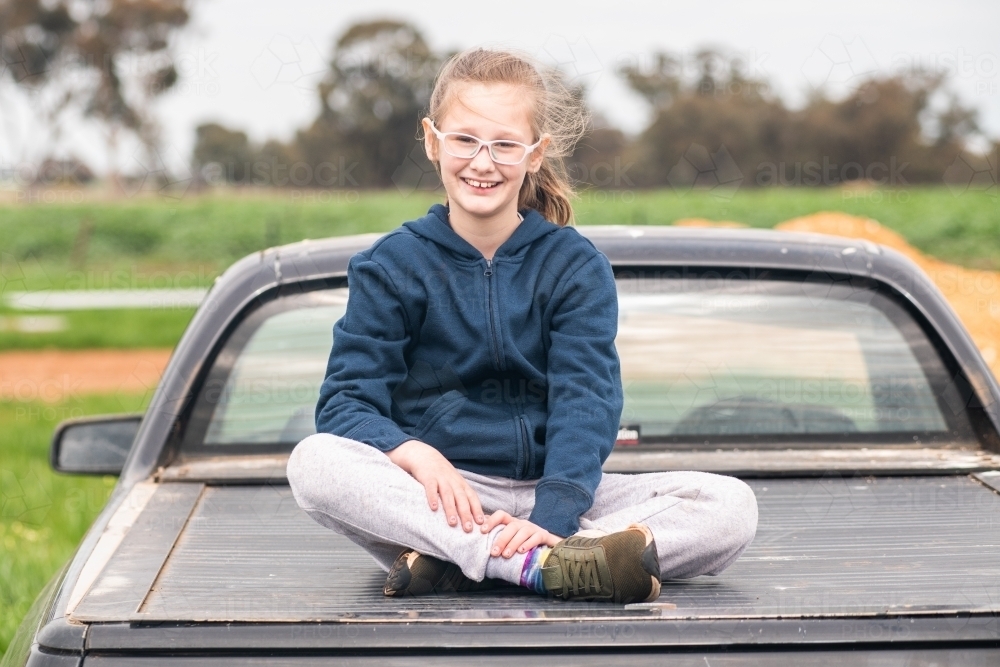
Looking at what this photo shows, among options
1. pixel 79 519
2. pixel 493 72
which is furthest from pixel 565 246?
pixel 79 519

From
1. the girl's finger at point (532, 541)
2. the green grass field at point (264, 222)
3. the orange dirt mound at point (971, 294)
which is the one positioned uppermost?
the girl's finger at point (532, 541)

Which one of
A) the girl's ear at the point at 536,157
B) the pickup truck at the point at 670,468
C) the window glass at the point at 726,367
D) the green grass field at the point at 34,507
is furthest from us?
the green grass field at the point at 34,507

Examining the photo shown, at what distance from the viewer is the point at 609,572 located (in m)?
1.95

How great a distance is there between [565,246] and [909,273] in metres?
1.10

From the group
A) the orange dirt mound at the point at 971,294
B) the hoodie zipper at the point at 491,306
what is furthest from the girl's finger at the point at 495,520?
the orange dirt mound at the point at 971,294

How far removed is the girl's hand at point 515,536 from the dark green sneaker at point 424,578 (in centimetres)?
8

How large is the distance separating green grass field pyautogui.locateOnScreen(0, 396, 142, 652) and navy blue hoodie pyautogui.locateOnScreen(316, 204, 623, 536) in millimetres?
1389

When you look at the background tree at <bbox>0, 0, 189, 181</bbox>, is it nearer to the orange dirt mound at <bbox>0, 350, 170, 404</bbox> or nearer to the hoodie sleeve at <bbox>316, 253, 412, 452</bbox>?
the orange dirt mound at <bbox>0, 350, 170, 404</bbox>

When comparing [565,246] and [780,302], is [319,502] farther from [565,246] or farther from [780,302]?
[780,302]

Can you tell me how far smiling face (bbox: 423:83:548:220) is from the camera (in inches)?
93.3

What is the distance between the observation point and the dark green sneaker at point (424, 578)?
2033 mm

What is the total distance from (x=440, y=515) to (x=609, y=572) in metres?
0.34

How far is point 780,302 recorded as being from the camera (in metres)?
Result: 3.08

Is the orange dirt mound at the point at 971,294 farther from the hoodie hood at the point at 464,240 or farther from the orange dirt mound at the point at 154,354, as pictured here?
the hoodie hood at the point at 464,240
